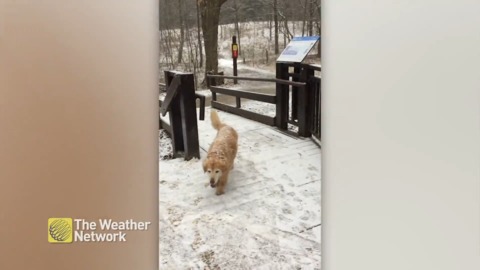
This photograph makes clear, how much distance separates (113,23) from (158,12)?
172 millimetres

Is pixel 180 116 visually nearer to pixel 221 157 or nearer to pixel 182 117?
pixel 182 117

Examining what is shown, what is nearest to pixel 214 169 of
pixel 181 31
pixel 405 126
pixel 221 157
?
pixel 221 157

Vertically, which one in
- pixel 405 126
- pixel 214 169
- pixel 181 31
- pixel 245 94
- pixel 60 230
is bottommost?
pixel 60 230

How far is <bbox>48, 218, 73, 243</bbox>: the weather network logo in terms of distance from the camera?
1.60 metres

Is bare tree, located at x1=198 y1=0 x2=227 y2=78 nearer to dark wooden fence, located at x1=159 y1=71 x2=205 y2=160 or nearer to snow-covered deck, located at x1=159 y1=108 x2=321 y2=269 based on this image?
dark wooden fence, located at x1=159 y1=71 x2=205 y2=160

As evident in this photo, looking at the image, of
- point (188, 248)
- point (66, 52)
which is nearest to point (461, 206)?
point (188, 248)

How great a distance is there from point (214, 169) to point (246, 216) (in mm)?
218

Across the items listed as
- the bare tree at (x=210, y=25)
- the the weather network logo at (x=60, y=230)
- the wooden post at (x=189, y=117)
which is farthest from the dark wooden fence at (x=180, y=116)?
the the weather network logo at (x=60, y=230)

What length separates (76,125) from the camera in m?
1.58

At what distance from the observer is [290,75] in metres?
1.65

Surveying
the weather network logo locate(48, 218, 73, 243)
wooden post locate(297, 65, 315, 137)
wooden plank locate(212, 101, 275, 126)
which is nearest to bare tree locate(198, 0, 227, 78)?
wooden plank locate(212, 101, 275, 126)

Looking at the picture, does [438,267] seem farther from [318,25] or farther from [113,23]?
[113,23]

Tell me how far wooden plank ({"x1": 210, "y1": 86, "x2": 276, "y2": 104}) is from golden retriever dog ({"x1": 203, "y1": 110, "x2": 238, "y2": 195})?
144 millimetres

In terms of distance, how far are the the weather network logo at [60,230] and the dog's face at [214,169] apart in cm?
56
